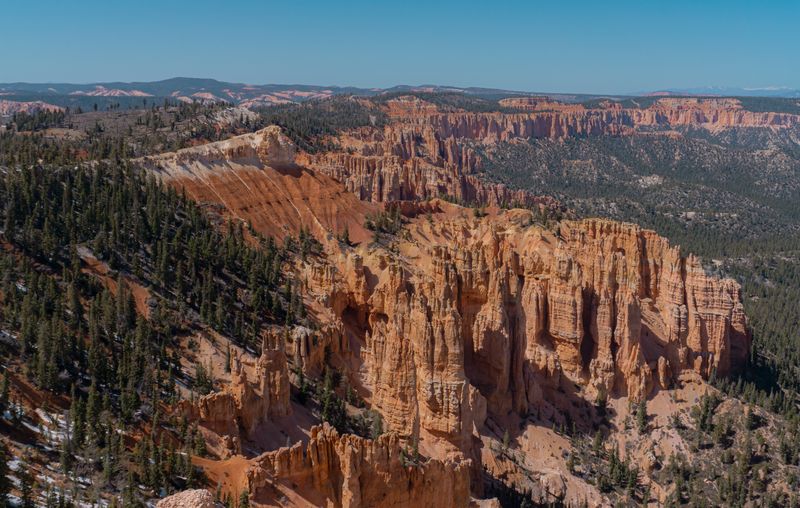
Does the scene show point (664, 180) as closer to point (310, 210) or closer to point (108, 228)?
point (310, 210)

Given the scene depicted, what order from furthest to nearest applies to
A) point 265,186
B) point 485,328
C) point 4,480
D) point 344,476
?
point 265,186 → point 485,328 → point 344,476 → point 4,480

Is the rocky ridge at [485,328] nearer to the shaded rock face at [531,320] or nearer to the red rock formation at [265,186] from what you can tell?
the shaded rock face at [531,320]

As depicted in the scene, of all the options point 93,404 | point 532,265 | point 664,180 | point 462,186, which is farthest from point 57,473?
point 664,180

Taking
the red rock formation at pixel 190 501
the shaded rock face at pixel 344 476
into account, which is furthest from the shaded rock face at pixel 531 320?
the red rock formation at pixel 190 501

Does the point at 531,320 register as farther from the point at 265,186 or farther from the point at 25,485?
the point at 25,485

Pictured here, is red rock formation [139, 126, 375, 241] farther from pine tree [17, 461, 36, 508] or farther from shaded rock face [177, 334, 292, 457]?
pine tree [17, 461, 36, 508]

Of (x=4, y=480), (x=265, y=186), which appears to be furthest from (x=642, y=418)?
(x=265, y=186)
